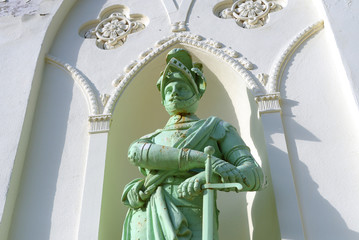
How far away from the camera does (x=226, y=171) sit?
3113 mm

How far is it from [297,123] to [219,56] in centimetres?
107

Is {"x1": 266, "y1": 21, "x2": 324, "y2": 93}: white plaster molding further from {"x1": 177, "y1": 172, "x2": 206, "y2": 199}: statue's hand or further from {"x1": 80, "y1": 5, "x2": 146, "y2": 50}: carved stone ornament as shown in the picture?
{"x1": 80, "y1": 5, "x2": 146, "y2": 50}: carved stone ornament

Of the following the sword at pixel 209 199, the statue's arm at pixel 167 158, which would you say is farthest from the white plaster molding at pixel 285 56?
the sword at pixel 209 199

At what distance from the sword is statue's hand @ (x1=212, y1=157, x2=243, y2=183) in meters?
0.16

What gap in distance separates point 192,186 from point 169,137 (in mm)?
587

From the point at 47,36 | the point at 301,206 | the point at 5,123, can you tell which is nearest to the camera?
the point at 301,206

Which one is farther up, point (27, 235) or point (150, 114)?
point (150, 114)

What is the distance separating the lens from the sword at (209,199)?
2.78m

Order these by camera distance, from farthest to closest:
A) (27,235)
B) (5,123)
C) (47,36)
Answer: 1. (47,36)
2. (5,123)
3. (27,235)

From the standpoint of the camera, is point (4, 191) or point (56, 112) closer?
point (4, 191)

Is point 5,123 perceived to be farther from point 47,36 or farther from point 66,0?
point 66,0

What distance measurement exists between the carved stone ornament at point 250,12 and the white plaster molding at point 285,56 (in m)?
0.50

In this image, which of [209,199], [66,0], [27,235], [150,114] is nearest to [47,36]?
[66,0]

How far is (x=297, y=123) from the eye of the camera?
4.05 meters
